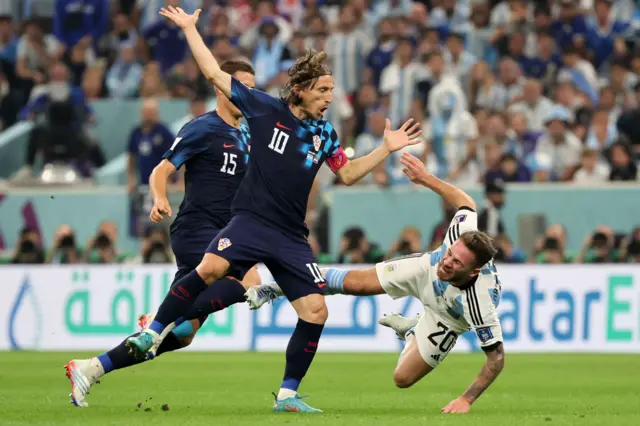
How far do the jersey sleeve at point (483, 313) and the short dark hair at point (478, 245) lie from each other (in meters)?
0.48

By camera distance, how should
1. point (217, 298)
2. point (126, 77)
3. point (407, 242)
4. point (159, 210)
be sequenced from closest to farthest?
point (159, 210) → point (217, 298) → point (407, 242) → point (126, 77)

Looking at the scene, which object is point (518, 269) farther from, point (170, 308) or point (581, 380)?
point (170, 308)

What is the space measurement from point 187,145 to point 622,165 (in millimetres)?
10119

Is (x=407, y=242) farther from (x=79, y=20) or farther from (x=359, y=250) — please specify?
(x=79, y=20)

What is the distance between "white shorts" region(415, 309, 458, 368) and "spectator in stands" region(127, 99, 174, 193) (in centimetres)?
938

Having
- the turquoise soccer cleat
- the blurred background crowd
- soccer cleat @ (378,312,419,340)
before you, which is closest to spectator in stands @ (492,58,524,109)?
the blurred background crowd

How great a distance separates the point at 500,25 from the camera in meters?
23.0

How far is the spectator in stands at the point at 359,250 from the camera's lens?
18219 mm

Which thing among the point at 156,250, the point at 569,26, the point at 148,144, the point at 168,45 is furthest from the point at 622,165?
the point at 168,45

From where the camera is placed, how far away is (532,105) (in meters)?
20.8

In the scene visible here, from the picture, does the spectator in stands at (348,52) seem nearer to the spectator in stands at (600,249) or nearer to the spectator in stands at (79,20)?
the spectator in stands at (79,20)

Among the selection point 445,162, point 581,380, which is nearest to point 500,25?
point 445,162

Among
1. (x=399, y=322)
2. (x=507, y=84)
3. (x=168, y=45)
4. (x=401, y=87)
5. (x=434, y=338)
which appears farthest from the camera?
(x=168, y=45)

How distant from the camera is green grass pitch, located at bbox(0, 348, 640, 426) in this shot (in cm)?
923
